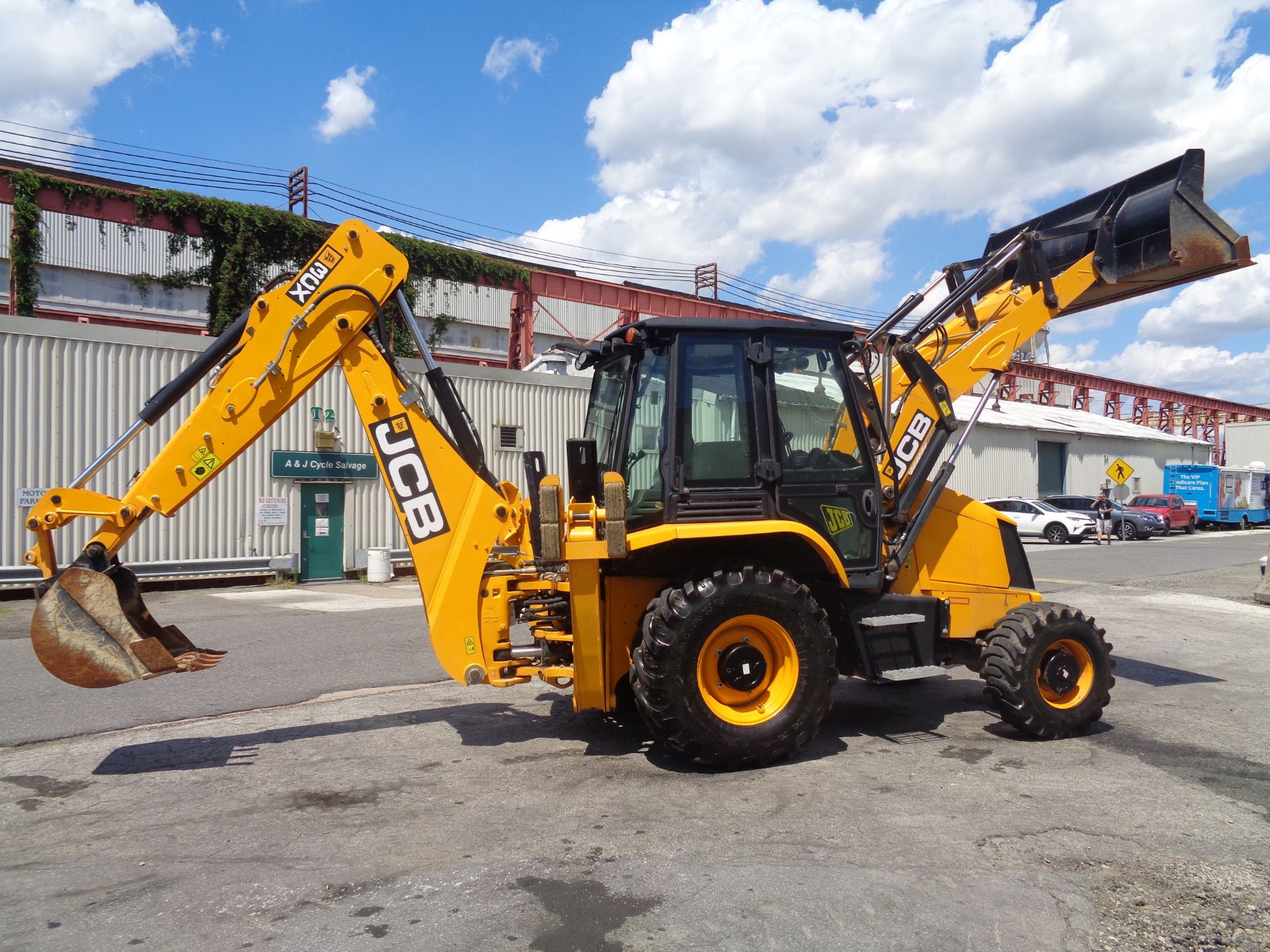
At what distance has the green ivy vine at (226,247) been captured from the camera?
21906 mm

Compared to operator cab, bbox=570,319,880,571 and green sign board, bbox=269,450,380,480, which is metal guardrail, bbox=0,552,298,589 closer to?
green sign board, bbox=269,450,380,480

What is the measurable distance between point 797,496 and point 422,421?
2.42 m

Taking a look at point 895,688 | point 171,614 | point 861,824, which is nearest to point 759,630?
point 861,824

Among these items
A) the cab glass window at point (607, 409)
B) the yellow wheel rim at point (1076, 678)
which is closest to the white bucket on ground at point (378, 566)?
the cab glass window at point (607, 409)

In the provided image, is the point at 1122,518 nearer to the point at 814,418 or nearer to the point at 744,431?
the point at 814,418

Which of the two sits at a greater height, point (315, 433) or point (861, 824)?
point (315, 433)

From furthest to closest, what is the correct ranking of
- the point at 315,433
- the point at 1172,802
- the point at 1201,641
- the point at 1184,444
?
the point at 1184,444
the point at 315,433
the point at 1201,641
the point at 1172,802

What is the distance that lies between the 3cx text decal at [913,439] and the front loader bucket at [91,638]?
489cm

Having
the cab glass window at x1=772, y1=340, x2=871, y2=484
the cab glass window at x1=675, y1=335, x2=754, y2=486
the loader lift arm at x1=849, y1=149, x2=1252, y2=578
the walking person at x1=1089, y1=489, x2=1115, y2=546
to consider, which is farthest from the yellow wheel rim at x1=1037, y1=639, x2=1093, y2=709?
the walking person at x1=1089, y1=489, x2=1115, y2=546

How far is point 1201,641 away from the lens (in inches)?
429

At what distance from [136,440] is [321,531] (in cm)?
355

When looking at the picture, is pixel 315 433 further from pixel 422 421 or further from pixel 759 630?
pixel 759 630

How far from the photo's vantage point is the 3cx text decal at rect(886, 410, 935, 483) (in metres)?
6.86

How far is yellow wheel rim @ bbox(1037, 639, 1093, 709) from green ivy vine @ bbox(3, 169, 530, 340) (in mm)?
16644
